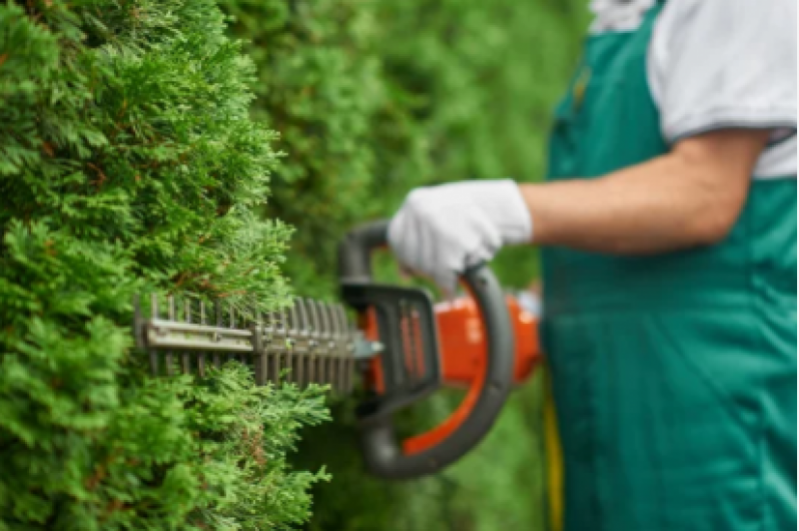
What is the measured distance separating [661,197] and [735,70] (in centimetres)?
18

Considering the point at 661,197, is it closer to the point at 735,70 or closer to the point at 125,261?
the point at 735,70

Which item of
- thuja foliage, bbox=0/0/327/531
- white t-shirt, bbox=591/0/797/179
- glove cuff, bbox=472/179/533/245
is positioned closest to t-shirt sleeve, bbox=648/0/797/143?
white t-shirt, bbox=591/0/797/179

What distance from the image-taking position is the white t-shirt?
1.27 meters

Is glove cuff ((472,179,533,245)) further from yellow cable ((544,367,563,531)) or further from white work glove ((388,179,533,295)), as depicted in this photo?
yellow cable ((544,367,563,531))

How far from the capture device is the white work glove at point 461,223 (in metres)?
1.33

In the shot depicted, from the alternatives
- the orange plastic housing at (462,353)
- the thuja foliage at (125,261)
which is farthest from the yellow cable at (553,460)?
the thuja foliage at (125,261)

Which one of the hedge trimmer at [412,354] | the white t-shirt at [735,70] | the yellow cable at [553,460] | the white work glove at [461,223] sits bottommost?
the yellow cable at [553,460]

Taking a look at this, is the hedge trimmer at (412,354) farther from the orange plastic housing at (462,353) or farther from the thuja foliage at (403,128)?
the thuja foliage at (403,128)

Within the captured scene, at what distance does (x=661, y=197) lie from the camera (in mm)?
1305

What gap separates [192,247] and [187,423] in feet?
0.49

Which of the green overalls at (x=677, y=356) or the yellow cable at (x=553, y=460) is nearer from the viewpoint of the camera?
the green overalls at (x=677, y=356)

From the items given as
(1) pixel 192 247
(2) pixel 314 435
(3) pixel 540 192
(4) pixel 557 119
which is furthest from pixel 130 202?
(4) pixel 557 119

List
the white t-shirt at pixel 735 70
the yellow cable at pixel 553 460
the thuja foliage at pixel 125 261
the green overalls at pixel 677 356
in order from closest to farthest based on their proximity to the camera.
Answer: the thuja foliage at pixel 125 261 < the white t-shirt at pixel 735 70 < the green overalls at pixel 677 356 < the yellow cable at pixel 553 460

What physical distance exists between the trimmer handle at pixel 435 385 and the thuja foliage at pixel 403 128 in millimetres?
117
